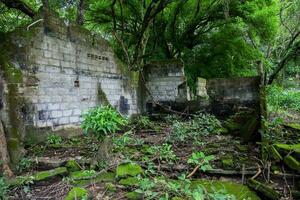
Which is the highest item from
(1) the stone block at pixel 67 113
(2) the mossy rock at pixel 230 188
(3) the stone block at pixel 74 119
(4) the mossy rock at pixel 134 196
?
(1) the stone block at pixel 67 113

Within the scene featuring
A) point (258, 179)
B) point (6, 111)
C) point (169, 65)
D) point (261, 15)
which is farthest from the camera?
point (261, 15)

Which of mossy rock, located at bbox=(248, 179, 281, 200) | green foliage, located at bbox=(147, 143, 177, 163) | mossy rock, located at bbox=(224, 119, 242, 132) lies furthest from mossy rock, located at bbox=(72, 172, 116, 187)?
mossy rock, located at bbox=(224, 119, 242, 132)

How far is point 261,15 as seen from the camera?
33.7 feet

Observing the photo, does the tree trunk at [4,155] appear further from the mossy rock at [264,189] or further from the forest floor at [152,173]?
the mossy rock at [264,189]

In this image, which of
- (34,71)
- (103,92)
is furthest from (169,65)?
(34,71)

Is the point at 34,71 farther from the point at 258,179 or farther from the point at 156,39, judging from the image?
the point at 156,39

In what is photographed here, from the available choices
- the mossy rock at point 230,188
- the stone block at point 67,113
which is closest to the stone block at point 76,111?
the stone block at point 67,113

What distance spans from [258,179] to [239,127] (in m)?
2.71

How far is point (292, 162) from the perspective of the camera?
3.71 m

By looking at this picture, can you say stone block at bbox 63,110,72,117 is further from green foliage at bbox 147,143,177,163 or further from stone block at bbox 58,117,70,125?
green foliage at bbox 147,143,177,163

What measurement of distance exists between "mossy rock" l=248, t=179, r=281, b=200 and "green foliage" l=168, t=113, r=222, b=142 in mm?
2137

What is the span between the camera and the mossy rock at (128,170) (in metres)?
3.65

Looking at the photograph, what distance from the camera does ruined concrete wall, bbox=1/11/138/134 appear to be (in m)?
5.22

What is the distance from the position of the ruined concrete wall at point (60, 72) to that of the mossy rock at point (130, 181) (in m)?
2.54
